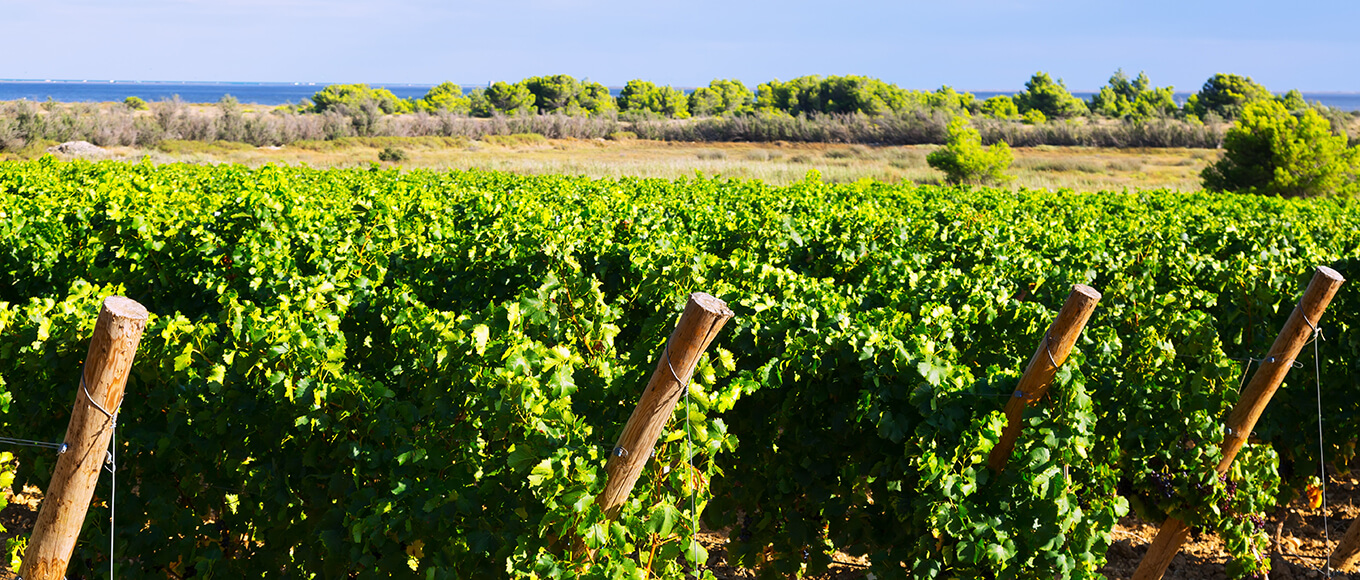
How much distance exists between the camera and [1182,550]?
4.71 metres

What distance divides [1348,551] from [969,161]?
3062 centimetres

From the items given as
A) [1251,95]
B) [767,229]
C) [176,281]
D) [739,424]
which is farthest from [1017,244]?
[1251,95]

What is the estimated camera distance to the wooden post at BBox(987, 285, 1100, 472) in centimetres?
274

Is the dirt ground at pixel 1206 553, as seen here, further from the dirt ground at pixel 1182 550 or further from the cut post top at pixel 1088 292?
the cut post top at pixel 1088 292

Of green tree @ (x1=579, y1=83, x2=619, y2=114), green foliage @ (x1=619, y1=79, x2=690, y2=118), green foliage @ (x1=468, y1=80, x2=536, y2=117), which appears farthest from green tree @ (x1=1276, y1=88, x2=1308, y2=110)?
green foliage @ (x1=468, y1=80, x2=536, y2=117)

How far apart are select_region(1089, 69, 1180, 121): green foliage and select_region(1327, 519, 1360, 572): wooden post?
59.3 metres

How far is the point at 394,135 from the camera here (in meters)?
45.6

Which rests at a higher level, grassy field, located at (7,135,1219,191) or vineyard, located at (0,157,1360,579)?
vineyard, located at (0,157,1360,579)

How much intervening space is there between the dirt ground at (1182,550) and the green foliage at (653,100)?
66.0 meters

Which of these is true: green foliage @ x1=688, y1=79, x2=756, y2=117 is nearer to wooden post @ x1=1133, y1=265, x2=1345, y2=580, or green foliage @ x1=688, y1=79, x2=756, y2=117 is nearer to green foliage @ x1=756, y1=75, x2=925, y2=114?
green foliage @ x1=756, y1=75, x2=925, y2=114

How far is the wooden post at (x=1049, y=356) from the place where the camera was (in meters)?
2.74

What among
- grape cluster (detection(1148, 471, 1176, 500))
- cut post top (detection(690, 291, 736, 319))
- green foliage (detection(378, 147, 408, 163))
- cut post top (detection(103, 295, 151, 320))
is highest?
cut post top (detection(690, 291, 736, 319))

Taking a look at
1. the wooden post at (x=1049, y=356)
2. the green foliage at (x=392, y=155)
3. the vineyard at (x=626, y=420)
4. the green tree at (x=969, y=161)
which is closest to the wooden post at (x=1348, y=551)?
the vineyard at (x=626, y=420)

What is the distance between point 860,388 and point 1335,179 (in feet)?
111
